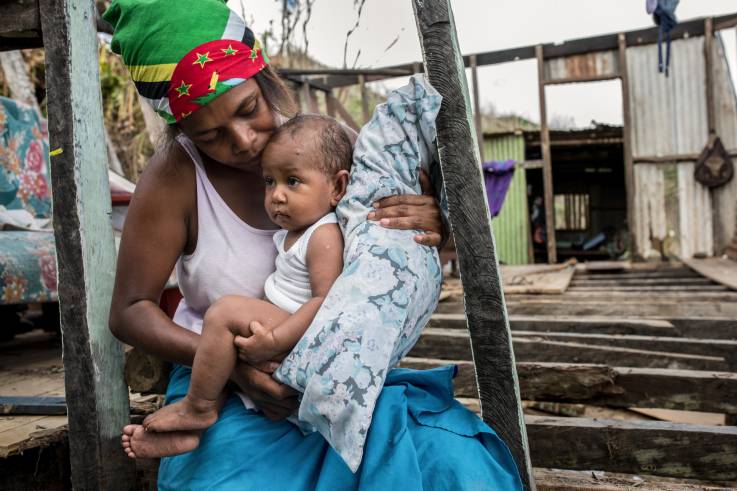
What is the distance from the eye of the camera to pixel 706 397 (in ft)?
7.54

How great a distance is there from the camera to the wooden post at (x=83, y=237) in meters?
1.67

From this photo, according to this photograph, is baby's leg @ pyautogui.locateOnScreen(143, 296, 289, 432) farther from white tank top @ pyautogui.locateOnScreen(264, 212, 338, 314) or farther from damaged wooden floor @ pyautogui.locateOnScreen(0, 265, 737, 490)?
damaged wooden floor @ pyautogui.locateOnScreen(0, 265, 737, 490)

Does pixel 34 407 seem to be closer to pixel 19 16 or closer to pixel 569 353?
pixel 19 16

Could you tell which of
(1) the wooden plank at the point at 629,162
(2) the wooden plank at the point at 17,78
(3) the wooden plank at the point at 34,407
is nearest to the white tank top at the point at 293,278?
(3) the wooden plank at the point at 34,407

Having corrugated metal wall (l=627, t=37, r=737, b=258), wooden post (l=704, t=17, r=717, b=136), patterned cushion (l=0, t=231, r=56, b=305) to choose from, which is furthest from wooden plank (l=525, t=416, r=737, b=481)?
wooden post (l=704, t=17, r=717, b=136)

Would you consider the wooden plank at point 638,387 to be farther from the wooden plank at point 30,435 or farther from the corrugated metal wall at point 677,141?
the corrugated metal wall at point 677,141

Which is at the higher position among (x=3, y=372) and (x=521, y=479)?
(x=521, y=479)

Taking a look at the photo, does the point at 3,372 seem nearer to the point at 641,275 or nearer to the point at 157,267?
the point at 157,267

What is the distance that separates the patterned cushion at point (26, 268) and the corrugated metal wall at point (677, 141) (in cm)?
874

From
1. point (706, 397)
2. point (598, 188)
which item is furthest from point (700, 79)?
point (706, 397)

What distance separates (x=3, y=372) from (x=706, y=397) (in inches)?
Answer: 149

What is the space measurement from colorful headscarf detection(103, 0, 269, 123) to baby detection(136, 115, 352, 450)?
0.70 ft

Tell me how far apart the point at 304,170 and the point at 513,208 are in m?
10.2

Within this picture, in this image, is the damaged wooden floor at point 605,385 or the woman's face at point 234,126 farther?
the damaged wooden floor at point 605,385
